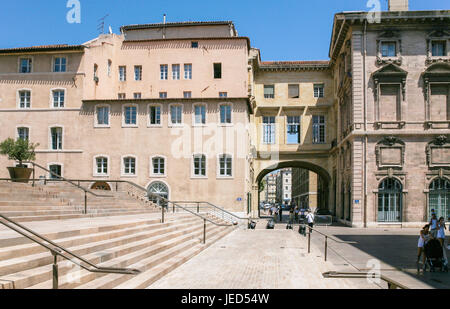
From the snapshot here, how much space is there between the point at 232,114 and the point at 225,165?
168 inches

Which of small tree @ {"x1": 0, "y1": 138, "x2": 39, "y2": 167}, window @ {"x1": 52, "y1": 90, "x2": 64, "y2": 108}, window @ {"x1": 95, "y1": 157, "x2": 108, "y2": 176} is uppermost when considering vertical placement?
window @ {"x1": 52, "y1": 90, "x2": 64, "y2": 108}

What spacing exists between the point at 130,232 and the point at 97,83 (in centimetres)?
2887

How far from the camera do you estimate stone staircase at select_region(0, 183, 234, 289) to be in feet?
26.1

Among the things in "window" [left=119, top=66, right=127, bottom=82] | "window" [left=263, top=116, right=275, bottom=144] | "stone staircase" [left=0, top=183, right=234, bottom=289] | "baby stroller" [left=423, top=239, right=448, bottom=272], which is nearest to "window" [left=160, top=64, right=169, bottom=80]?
"window" [left=119, top=66, right=127, bottom=82]

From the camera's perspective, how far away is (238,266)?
42.9 ft

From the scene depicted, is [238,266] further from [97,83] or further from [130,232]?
[97,83]

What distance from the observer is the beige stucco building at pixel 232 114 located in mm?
33094

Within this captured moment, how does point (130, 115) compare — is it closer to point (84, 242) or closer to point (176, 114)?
point (176, 114)

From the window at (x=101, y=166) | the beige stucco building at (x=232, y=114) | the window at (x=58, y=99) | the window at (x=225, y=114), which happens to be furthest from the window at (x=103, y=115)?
the window at (x=225, y=114)

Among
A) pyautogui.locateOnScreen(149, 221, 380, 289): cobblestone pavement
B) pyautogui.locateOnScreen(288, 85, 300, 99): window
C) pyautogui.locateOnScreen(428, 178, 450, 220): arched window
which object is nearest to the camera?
pyautogui.locateOnScreen(149, 221, 380, 289): cobblestone pavement

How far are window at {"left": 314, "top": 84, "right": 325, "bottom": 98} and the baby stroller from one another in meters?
33.8

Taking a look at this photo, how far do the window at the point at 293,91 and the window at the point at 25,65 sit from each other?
2544cm

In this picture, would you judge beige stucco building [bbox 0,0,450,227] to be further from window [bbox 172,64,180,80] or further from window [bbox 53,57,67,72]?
window [bbox 172,64,180,80]

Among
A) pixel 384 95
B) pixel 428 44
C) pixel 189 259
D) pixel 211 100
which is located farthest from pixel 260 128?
pixel 189 259
